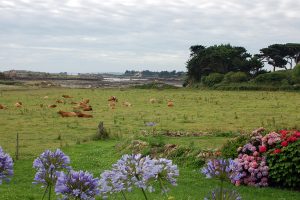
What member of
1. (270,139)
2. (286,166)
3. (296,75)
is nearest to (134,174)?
(286,166)

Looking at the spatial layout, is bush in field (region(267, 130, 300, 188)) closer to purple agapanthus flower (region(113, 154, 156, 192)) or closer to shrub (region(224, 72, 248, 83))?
purple agapanthus flower (region(113, 154, 156, 192))

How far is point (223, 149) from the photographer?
12820mm

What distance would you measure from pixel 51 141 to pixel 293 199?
12.3 meters

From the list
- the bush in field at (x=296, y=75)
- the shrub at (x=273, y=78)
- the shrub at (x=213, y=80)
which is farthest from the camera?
the shrub at (x=213, y=80)

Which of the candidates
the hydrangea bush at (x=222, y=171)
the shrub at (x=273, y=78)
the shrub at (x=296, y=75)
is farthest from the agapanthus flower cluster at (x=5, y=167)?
the shrub at (x=273, y=78)

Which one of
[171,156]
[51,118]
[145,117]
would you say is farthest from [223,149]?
[51,118]

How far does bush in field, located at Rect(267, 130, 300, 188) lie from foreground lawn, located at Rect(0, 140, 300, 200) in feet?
1.08

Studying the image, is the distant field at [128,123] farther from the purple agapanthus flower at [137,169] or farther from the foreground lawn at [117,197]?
the purple agapanthus flower at [137,169]

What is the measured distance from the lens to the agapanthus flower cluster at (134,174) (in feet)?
8.33

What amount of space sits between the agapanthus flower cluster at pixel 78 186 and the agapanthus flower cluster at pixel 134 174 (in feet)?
0.17

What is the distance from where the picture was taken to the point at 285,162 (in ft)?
36.2

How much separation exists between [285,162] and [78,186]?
A: 9271 mm

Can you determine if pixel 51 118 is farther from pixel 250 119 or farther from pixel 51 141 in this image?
pixel 250 119

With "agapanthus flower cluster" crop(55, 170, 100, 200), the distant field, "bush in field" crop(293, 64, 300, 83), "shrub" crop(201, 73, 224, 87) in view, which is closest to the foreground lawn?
the distant field
